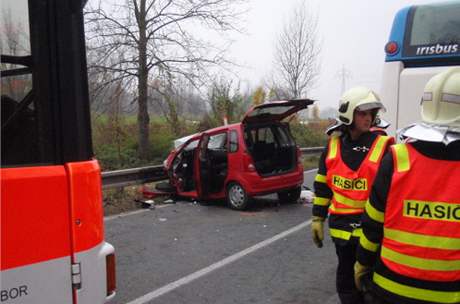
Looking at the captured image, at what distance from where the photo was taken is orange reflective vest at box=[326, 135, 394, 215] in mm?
3150

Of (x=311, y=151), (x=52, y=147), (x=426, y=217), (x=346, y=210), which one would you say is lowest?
(x=311, y=151)

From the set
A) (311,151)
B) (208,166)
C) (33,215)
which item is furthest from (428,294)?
(311,151)

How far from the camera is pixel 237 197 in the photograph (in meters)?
8.75

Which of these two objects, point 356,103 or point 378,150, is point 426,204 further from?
point 356,103

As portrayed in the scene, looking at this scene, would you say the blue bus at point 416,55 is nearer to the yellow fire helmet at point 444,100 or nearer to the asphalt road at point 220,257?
the asphalt road at point 220,257

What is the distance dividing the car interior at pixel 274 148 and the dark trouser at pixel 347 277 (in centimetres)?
573

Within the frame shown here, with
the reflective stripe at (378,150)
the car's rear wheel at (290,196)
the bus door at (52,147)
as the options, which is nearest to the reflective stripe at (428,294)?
the reflective stripe at (378,150)

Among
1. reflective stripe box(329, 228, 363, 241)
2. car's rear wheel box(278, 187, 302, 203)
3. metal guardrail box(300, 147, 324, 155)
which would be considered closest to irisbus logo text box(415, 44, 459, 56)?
reflective stripe box(329, 228, 363, 241)

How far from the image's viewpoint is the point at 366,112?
332cm

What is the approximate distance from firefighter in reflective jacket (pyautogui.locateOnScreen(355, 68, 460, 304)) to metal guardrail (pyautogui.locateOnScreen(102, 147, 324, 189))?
23.6 ft

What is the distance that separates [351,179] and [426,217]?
1231mm

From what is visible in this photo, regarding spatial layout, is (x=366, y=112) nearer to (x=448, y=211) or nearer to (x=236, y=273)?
(x=448, y=211)

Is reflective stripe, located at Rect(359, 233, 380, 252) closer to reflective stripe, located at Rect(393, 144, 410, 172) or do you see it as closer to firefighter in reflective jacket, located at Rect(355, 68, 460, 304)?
firefighter in reflective jacket, located at Rect(355, 68, 460, 304)

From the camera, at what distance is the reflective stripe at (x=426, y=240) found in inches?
77.5
